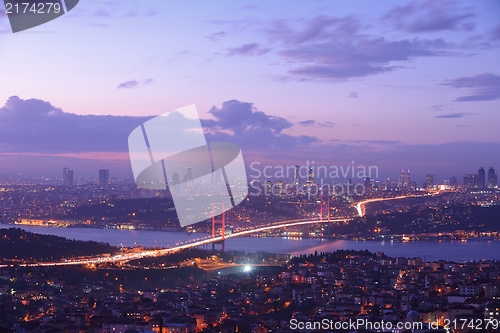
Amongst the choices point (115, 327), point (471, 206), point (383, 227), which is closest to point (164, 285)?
point (115, 327)

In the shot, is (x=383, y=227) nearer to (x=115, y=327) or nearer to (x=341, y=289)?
(x=341, y=289)

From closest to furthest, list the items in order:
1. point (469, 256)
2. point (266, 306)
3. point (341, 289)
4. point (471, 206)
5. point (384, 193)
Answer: point (266, 306)
point (341, 289)
point (469, 256)
point (471, 206)
point (384, 193)

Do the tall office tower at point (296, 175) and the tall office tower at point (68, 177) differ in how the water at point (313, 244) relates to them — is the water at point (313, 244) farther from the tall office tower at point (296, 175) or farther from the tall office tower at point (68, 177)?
the tall office tower at point (68, 177)

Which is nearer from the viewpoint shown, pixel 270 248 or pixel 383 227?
pixel 270 248

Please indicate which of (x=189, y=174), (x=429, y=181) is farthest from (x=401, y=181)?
(x=189, y=174)

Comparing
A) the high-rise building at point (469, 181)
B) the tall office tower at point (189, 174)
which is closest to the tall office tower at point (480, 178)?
the high-rise building at point (469, 181)

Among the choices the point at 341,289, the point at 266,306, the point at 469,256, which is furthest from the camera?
the point at 469,256

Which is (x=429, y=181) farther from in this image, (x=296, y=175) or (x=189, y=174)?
(x=189, y=174)

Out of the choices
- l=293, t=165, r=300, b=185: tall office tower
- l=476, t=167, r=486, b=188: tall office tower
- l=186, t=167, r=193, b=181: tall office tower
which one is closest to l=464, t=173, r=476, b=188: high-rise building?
l=476, t=167, r=486, b=188: tall office tower
